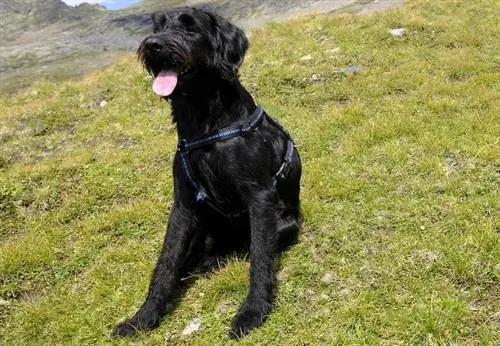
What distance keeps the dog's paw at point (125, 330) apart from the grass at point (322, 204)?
0.35ft

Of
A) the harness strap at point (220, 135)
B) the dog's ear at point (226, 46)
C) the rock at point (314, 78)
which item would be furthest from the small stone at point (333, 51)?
the harness strap at point (220, 135)

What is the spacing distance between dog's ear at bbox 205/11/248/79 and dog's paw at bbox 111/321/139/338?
287 centimetres

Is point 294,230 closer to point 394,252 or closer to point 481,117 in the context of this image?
point 394,252

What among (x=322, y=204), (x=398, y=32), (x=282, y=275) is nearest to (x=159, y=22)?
(x=282, y=275)

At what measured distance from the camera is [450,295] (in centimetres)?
517

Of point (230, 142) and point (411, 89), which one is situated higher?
point (230, 142)

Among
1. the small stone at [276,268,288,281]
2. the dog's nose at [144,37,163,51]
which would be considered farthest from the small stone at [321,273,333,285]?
the dog's nose at [144,37,163,51]

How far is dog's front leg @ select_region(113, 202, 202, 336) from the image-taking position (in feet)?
18.1

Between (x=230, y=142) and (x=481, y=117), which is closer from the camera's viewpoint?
(x=230, y=142)

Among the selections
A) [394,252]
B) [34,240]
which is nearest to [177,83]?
[394,252]

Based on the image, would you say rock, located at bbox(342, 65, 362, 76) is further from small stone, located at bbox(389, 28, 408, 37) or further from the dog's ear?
the dog's ear

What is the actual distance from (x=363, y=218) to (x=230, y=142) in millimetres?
2496

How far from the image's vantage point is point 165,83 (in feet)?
16.7

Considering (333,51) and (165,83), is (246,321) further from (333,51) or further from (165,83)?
(333,51)
